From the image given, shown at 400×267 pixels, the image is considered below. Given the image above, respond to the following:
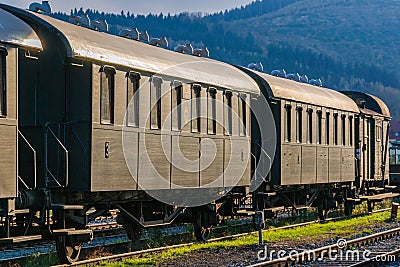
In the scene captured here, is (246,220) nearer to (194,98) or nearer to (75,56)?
(194,98)

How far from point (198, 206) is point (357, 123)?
1212 centimetres

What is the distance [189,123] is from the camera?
1602 cm

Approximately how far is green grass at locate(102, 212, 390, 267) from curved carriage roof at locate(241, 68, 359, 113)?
3.68m

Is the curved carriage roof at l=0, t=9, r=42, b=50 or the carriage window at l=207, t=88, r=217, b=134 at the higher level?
the curved carriage roof at l=0, t=9, r=42, b=50

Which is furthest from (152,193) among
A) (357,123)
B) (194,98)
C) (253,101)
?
(357,123)

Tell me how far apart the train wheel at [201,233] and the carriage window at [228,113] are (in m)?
2.33

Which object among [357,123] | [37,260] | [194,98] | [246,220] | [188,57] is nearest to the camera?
[37,260]

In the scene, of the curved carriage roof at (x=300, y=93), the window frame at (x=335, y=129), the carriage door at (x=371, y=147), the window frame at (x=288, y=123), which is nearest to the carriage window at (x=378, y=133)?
the carriage door at (x=371, y=147)

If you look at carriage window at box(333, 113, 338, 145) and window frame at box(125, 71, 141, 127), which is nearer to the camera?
window frame at box(125, 71, 141, 127)

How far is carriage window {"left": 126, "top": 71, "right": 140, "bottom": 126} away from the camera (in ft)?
45.6

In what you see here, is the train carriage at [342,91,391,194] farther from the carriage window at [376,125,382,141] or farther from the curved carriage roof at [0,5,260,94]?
the curved carriage roof at [0,5,260,94]

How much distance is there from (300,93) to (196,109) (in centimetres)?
693

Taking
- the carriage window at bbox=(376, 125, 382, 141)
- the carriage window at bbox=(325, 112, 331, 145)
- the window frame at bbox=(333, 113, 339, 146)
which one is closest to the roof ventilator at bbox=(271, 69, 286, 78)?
the carriage window at bbox=(325, 112, 331, 145)

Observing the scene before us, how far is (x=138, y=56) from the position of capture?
14422 mm
